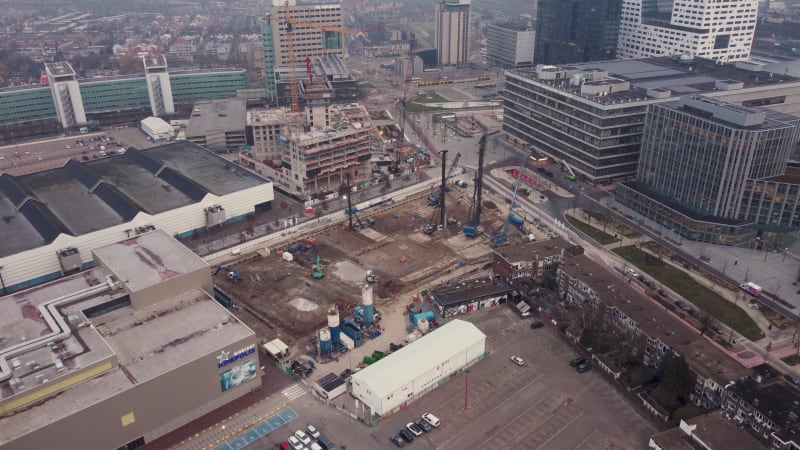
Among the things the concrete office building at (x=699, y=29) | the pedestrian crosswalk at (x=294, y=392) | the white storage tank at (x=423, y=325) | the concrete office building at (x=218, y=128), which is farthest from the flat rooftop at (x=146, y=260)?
the concrete office building at (x=699, y=29)

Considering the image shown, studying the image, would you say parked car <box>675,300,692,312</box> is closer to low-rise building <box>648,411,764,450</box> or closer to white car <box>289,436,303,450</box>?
low-rise building <box>648,411,764,450</box>

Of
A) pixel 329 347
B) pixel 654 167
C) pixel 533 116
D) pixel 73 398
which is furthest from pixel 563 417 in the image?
pixel 533 116

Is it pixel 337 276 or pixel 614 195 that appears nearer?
pixel 337 276

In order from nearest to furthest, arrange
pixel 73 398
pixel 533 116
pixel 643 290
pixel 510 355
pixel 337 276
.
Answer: pixel 73 398 → pixel 510 355 → pixel 643 290 → pixel 337 276 → pixel 533 116

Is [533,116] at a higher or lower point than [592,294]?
higher

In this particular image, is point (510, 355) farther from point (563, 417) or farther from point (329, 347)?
point (329, 347)
